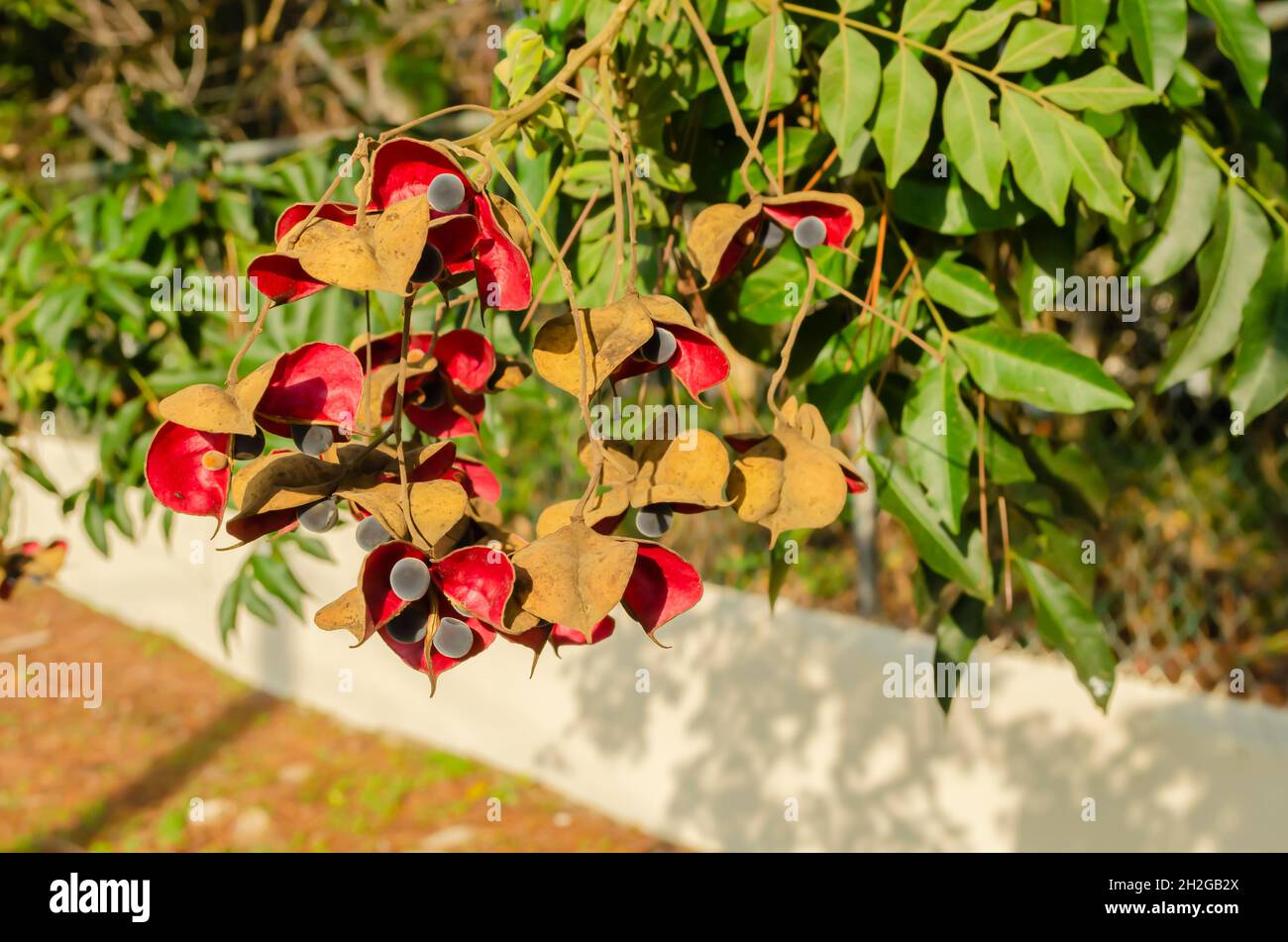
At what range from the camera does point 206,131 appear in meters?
2.20

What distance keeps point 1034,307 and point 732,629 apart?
247cm

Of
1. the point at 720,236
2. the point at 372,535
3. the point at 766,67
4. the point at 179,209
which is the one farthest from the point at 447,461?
the point at 179,209

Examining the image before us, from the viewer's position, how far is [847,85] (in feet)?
4.11

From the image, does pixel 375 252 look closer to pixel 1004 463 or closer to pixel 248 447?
pixel 248 447

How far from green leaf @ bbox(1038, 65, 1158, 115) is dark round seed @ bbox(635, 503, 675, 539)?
2.52 feet

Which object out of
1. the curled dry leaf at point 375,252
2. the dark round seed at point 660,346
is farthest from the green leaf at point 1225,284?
the curled dry leaf at point 375,252

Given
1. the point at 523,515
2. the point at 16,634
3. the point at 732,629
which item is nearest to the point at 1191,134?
the point at 732,629

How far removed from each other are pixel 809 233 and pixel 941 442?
439mm

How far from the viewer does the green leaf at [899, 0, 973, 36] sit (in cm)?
128

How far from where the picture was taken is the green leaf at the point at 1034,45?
4.30ft

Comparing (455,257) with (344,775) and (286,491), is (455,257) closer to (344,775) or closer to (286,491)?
(286,491)

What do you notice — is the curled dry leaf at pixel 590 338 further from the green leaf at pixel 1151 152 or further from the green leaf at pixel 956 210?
the green leaf at pixel 1151 152

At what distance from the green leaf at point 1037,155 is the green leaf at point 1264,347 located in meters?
0.37

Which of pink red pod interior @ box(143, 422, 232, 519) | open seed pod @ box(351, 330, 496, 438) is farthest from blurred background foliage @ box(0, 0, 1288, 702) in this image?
pink red pod interior @ box(143, 422, 232, 519)
